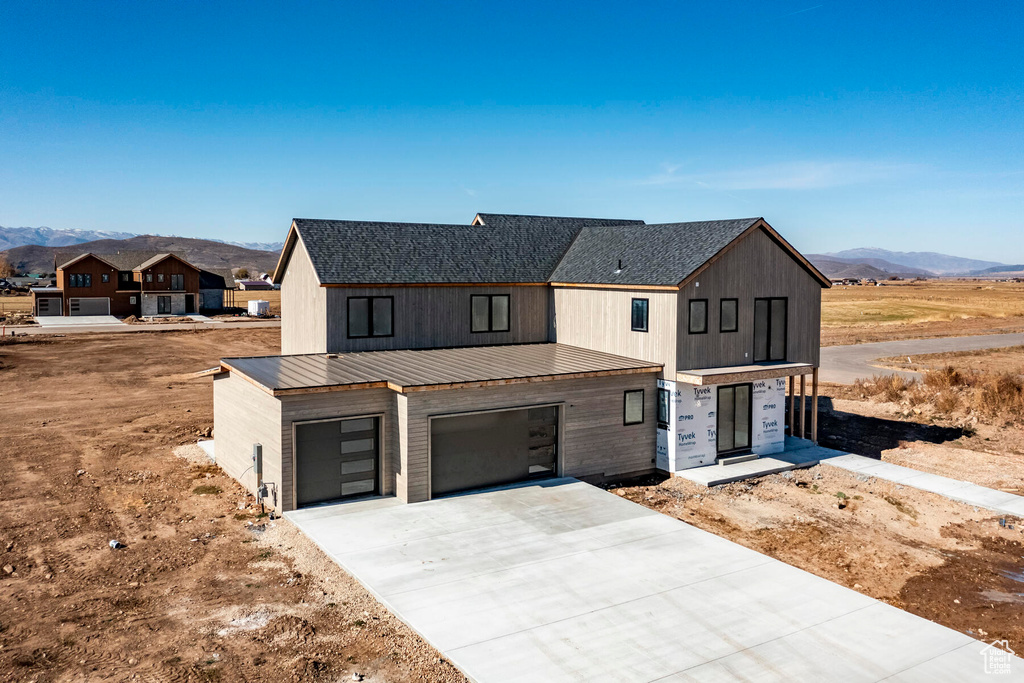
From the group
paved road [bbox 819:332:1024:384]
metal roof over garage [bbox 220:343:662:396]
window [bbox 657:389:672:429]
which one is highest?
metal roof over garage [bbox 220:343:662:396]

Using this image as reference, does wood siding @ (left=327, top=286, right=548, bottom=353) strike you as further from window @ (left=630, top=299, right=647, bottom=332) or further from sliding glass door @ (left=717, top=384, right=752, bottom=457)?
sliding glass door @ (left=717, top=384, right=752, bottom=457)

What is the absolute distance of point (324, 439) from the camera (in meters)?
15.5

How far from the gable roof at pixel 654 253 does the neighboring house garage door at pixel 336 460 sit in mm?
8474

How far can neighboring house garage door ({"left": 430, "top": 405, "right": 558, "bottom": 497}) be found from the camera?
16297 millimetres

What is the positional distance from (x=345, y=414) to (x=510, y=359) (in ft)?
18.5

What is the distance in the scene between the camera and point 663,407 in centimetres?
1914

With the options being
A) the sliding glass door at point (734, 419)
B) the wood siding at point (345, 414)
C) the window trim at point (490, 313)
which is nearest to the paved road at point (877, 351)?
the sliding glass door at point (734, 419)

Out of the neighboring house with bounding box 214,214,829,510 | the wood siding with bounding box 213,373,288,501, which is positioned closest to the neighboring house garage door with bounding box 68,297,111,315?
the neighboring house with bounding box 214,214,829,510

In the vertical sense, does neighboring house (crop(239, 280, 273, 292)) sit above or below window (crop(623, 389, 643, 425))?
above

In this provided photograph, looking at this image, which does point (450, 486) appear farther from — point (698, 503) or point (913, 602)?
point (913, 602)

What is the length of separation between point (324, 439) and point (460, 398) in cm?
305

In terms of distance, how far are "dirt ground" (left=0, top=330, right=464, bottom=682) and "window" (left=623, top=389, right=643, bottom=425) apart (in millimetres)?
8706

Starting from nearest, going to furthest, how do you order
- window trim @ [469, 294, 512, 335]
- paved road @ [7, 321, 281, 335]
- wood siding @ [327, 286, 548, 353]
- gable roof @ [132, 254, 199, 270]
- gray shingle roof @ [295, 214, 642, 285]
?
wood siding @ [327, 286, 548, 353], gray shingle roof @ [295, 214, 642, 285], window trim @ [469, 294, 512, 335], paved road @ [7, 321, 281, 335], gable roof @ [132, 254, 199, 270]

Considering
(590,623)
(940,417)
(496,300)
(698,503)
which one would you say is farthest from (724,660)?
(940,417)
